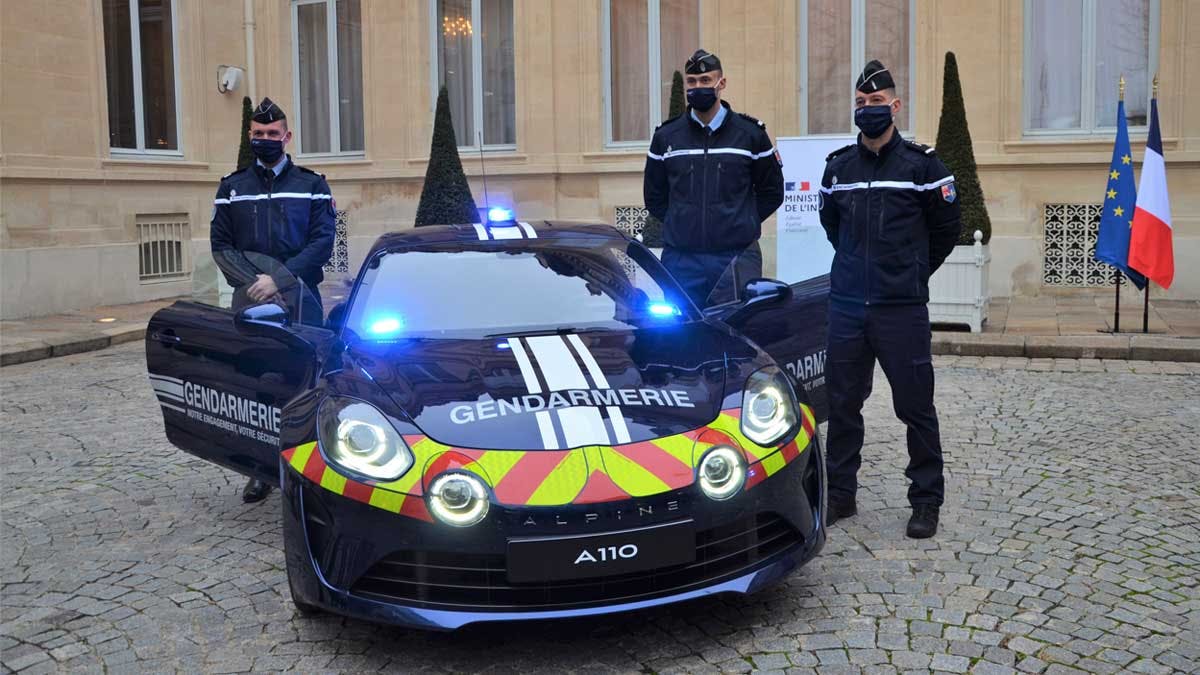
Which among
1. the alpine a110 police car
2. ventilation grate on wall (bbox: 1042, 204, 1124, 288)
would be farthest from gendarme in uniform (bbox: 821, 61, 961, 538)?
ventilation grate on wall (bbox: 1042, 204, 1124, 288)

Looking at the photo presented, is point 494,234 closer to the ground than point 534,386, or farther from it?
farther from it

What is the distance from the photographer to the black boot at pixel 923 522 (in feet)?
15.8

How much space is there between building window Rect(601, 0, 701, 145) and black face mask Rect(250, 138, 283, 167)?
10.6 meters

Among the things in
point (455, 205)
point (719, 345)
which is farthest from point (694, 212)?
point (455, 205)

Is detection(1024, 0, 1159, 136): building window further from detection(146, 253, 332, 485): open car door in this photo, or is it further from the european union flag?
detection(146, 253, 332, 485): open car door

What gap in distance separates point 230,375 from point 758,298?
2.26 meters

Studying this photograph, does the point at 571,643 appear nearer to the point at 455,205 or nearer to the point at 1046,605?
the point at 1046,605

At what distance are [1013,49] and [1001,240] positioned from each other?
2281 mm

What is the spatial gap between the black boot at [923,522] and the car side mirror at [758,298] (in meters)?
1.05

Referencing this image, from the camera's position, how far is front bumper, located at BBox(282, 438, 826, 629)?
135 inches

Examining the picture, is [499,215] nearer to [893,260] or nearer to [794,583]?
[893,260]

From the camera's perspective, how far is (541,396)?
150 inches

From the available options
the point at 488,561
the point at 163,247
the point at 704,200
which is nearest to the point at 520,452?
the point at 488,561

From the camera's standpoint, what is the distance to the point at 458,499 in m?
3.46
